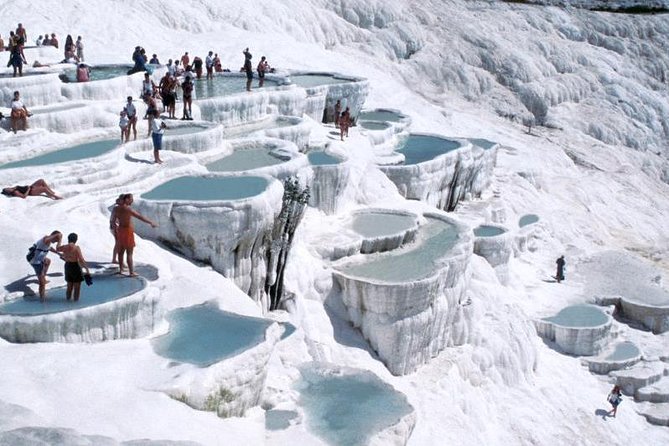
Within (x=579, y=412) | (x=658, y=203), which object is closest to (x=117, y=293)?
(x=579, y=412)

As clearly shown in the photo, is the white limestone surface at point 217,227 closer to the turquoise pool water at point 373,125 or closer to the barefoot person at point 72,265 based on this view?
the barefoot person at point 72,265

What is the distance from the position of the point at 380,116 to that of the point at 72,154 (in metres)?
12.6

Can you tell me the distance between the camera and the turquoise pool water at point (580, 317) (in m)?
17.7

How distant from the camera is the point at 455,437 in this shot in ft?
40.1

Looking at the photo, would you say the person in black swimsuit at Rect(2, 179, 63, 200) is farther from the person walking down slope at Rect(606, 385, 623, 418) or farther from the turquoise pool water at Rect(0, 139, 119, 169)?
the person walking down slope at Rect(606, 385, 623, 418)

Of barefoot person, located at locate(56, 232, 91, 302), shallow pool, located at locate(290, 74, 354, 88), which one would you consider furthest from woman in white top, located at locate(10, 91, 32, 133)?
shallow pool, located at locate(290, 74, 354, 88)

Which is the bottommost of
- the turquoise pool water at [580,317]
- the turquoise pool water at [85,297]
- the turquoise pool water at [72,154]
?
the turquoise pool water at [580,317]

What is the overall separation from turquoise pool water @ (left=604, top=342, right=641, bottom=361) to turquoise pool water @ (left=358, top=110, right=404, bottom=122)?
8936 millimetres

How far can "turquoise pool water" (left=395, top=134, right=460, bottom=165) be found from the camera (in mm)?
19641

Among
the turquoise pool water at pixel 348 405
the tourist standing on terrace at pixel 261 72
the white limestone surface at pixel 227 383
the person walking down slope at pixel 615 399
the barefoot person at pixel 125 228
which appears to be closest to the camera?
the white limestone surface at pixel 227 383

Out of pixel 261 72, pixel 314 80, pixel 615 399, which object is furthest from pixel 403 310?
pixel 314 80

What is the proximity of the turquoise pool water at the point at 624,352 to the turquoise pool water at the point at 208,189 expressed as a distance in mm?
9411

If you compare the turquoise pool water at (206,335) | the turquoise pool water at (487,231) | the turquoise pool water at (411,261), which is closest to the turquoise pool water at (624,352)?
the turquoise pool water at (487,231)

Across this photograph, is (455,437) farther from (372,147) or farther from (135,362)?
(372,147)
